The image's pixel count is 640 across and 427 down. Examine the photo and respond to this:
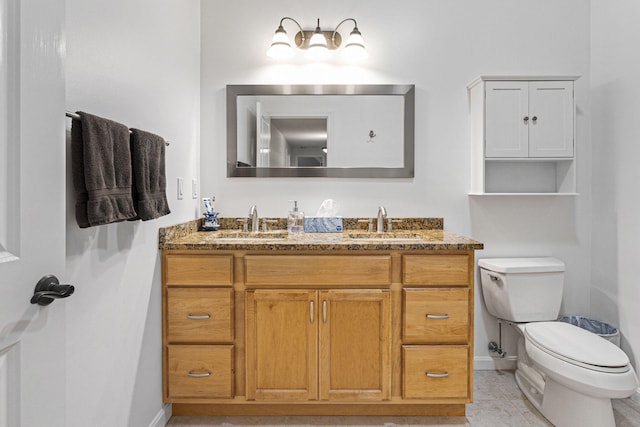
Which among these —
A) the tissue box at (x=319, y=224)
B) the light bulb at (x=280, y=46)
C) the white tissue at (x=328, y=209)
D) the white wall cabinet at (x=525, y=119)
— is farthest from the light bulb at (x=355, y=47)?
the tissue box at (x=319, y=224)

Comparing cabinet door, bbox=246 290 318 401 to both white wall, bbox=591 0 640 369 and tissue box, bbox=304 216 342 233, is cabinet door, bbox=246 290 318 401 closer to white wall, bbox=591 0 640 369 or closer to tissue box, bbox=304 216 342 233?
tissue box, bbox=304 216 342 233

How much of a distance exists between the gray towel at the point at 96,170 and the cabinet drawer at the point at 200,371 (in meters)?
0.86

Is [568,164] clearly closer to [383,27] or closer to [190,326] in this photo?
[383,27]

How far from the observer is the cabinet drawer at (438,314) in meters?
1.82

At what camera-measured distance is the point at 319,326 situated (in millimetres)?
1836

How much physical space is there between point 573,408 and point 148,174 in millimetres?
2078

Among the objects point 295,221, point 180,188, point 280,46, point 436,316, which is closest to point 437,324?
point 436,316

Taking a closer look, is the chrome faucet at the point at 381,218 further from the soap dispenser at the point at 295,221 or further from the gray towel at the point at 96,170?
the gray towel at the point at 96,170

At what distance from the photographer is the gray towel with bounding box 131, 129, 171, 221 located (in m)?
1.41

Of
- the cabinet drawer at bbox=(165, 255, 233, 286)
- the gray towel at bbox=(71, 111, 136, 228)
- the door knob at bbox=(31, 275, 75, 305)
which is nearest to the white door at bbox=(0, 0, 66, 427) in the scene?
the door knob at bbox=(31, 275, 75, 305)

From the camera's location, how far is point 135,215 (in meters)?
1.35

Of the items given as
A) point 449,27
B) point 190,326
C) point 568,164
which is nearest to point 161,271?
point 190,326

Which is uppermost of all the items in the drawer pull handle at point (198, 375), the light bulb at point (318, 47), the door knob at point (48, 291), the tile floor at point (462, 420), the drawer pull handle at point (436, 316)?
the light bulb at point (318, 47)

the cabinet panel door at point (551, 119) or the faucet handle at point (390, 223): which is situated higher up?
the cabinet panel door at point (551, 119)
